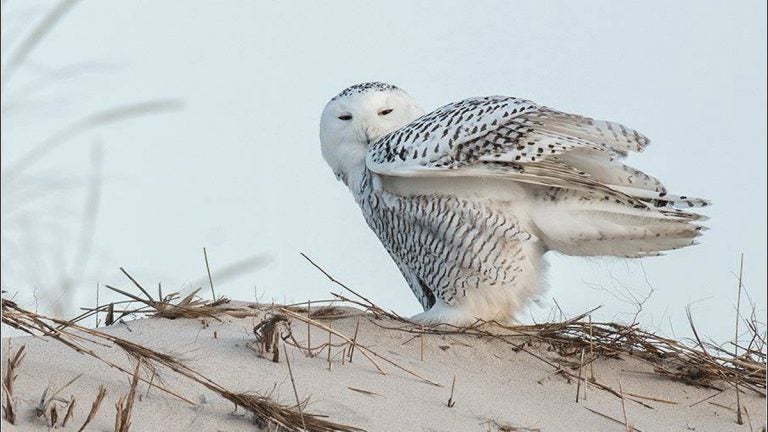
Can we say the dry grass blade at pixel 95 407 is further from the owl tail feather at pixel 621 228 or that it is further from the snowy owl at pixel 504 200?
the owl tail feather at pixel 621 228

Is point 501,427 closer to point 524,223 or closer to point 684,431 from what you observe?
point 684,431

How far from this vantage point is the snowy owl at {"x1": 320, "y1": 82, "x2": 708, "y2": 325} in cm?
490

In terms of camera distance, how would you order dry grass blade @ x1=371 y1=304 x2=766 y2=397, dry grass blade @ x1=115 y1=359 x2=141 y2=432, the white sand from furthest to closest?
dry grass blade @ x1=371 y1=304 x2=766 y2=397 < the white sand < dry grass blade @ x1=115 y1=359 x2=141 y2=432

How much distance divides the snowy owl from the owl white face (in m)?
0.15

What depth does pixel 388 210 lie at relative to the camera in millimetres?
5277

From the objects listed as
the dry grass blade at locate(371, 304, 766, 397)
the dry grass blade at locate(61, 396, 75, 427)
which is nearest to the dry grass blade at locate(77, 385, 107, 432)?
the dry grass blade at locate(61, 396, 75, 427)

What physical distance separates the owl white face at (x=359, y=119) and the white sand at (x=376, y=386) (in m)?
0.85

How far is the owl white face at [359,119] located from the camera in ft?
18.0

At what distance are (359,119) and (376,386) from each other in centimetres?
165

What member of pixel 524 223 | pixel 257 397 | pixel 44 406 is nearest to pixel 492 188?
pixel 524 223

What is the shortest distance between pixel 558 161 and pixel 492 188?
0.31m

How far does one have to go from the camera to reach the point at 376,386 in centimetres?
420

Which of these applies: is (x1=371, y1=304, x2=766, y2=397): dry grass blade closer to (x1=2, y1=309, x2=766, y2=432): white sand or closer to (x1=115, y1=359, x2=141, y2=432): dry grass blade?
(x1=2, y1=309, x2=766, y2=432): white sand

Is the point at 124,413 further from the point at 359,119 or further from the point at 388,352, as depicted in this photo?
the point at 359,119
